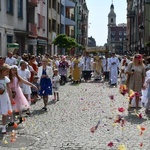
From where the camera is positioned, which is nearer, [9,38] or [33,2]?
[9,38]

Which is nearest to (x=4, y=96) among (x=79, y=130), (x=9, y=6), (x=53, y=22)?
(x=79, y=130)

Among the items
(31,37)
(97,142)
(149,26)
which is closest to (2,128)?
(97,142)

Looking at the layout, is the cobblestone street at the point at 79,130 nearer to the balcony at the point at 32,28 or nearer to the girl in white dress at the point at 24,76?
the girl in white dress at the point at 24,76

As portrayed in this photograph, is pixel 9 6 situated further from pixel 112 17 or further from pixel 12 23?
pixel 112 17

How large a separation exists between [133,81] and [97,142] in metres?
4.51

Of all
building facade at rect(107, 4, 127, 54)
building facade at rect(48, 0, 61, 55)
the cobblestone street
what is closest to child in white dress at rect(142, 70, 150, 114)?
the cobblestone street

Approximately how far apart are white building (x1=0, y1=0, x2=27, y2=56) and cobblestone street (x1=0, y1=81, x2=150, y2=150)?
15.3 m

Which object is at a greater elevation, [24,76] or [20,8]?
[20,8]

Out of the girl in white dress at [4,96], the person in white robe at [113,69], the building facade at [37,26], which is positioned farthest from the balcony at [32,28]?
the girl in white dress at [4,96]

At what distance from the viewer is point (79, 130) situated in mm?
9258

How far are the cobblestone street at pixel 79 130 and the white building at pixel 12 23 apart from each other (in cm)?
1526

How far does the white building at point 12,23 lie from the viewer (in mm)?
27750

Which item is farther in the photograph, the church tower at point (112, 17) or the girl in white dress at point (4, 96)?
the church tower at point (112, 17)

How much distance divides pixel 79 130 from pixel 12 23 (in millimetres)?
21999
